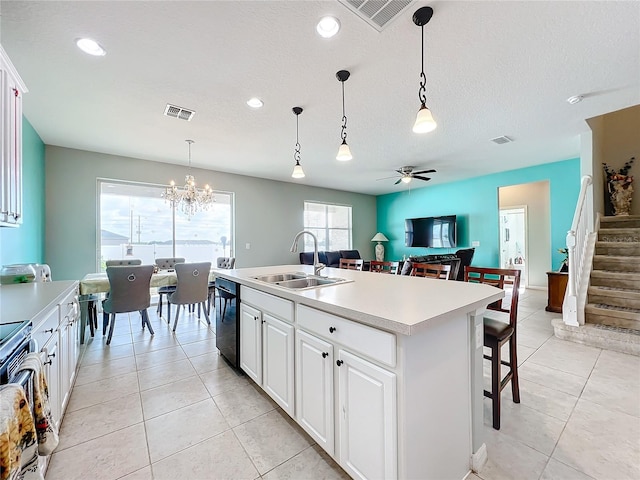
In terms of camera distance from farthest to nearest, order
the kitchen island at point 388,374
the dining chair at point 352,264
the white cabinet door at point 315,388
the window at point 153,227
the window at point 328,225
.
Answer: the window at point 328,225 < the window at point 153,227 < the dining chair at point 352,264 < the white cabinet door at point 315,388 < the kitchen island at point 388,374

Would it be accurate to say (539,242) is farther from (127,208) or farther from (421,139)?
(127,208)

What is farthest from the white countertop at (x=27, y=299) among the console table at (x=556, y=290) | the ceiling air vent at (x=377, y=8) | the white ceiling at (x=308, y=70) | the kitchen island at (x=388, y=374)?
the console table at (x=556, y=290)

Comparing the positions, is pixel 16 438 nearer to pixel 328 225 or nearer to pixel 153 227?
pixel 153 227

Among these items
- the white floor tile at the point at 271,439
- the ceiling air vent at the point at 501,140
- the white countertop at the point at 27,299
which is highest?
the ceiling air vent at the point at 501,140

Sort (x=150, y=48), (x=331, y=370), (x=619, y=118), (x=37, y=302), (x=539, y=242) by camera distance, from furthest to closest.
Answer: (x=539, y=242) < (x=619, y=118) < (x=150, y=48) < (x=37, y=302) < (x=331, y=370)

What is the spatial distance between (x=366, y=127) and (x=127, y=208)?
14.3 ft

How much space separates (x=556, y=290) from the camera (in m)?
4.22

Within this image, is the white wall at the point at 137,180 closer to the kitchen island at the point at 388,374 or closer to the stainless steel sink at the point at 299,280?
the stainless steel sink at the point at 299,280

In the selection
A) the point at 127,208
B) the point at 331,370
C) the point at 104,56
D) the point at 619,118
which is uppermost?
the point at 619,118

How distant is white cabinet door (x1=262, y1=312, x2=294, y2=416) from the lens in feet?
5.43

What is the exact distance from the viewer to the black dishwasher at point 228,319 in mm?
2315

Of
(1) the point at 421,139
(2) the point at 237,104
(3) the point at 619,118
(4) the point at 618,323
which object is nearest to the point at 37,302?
(2) the point at 237,104

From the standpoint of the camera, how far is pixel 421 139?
157 inches

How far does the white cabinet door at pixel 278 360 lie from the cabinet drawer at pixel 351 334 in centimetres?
22
